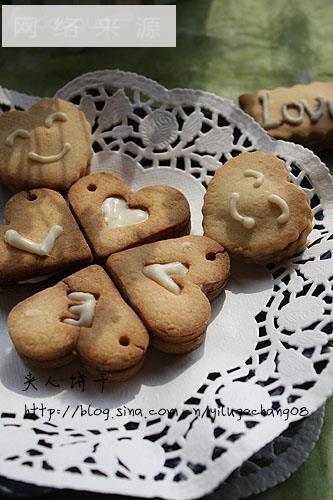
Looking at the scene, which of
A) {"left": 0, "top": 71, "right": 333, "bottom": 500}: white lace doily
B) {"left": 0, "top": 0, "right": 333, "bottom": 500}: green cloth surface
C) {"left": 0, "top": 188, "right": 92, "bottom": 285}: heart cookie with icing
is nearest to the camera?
{"left": 0, "top": 71, "right": 333, "bottom": 500}: white lace doily

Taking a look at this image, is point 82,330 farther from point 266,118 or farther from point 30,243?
point 266,118

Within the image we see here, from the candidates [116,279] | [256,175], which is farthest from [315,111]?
[116,279]

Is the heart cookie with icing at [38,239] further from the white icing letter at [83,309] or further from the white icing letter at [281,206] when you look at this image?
the white icing letter at [281,206]

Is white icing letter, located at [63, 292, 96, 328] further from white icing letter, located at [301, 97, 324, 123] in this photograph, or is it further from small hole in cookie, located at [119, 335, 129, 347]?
white icing letter, located at [301, 97, 324, 123]

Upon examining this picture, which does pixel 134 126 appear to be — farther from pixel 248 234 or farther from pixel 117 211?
pixel 248 234

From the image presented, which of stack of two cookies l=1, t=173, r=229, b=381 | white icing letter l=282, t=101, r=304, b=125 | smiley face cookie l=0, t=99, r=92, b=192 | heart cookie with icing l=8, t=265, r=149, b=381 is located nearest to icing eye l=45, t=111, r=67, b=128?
smiley face cookie l=0, t=99, r=92, b=192

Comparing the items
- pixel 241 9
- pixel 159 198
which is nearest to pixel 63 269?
pixel 159 198

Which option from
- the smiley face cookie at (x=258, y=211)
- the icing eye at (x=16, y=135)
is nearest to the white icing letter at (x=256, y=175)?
the smiley face cookie at (x=258, y=211)
